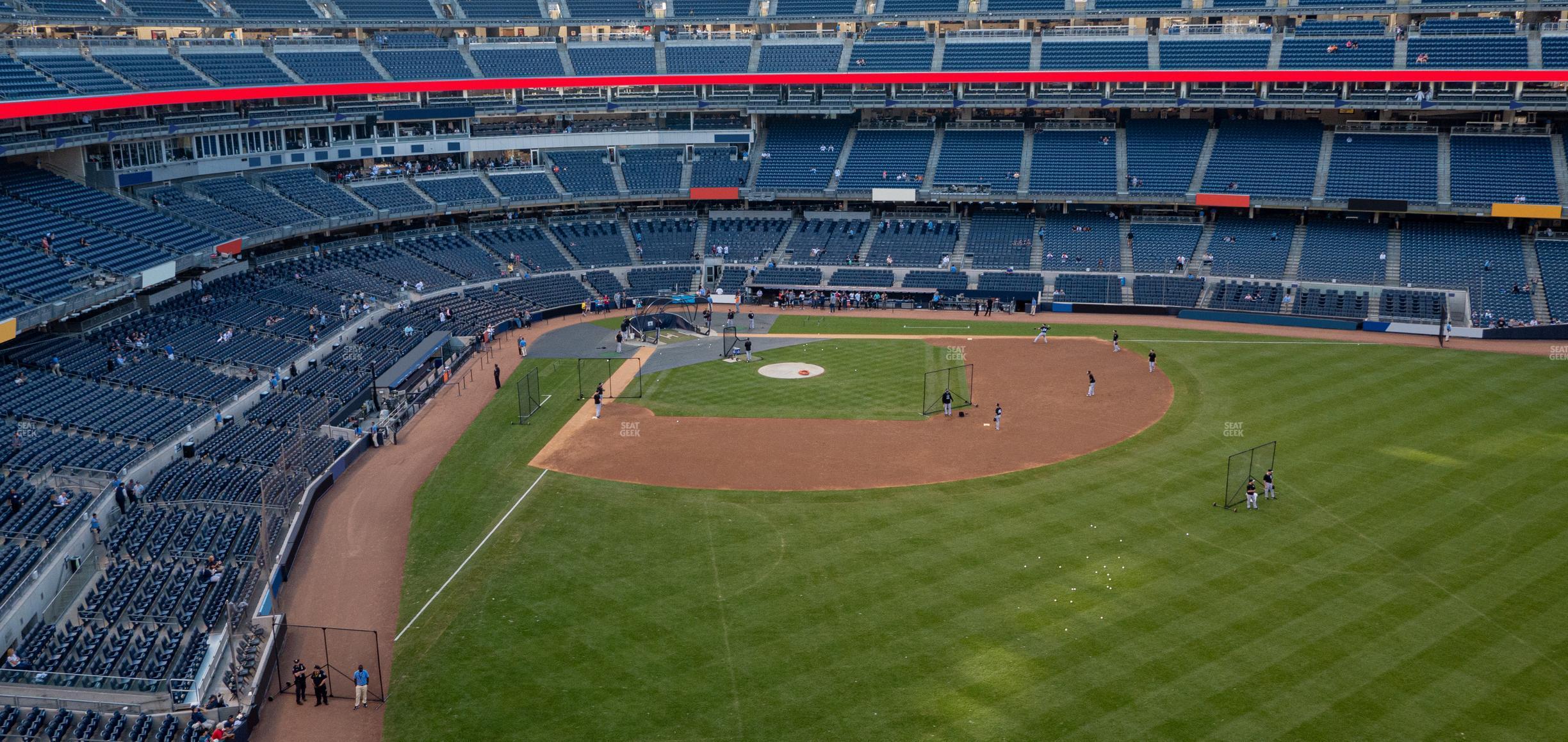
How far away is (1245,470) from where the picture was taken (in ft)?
133

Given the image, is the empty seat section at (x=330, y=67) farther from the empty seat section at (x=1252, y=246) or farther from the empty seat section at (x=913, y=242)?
the empty seat section at (x=1252, y=246)

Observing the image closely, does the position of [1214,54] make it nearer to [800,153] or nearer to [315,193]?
[800,153]

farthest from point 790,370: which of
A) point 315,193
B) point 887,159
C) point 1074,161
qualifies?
point 315,193

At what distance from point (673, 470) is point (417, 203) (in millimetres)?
39482

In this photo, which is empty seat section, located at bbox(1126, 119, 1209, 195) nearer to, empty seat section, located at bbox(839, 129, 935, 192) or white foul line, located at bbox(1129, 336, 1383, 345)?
empty seat section, located at bbox(839, 129, 935, 192)

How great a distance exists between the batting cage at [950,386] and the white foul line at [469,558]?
17.2 meters

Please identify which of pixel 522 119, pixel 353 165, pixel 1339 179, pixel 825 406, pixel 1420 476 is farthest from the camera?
pixel 522 119

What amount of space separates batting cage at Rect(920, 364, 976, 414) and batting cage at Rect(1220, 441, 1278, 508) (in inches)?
467

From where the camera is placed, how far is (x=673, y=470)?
42.4m

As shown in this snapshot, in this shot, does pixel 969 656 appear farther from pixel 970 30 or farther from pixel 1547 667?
pixel 970 30

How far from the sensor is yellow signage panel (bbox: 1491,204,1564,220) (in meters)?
63.0

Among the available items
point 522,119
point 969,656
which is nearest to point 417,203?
point 522,119

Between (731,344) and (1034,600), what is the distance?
1349 inches

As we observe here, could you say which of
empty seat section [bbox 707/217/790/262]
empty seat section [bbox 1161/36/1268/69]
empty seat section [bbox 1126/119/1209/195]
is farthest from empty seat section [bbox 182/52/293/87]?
empty seat section [bbox 1161/36/1268/69]
